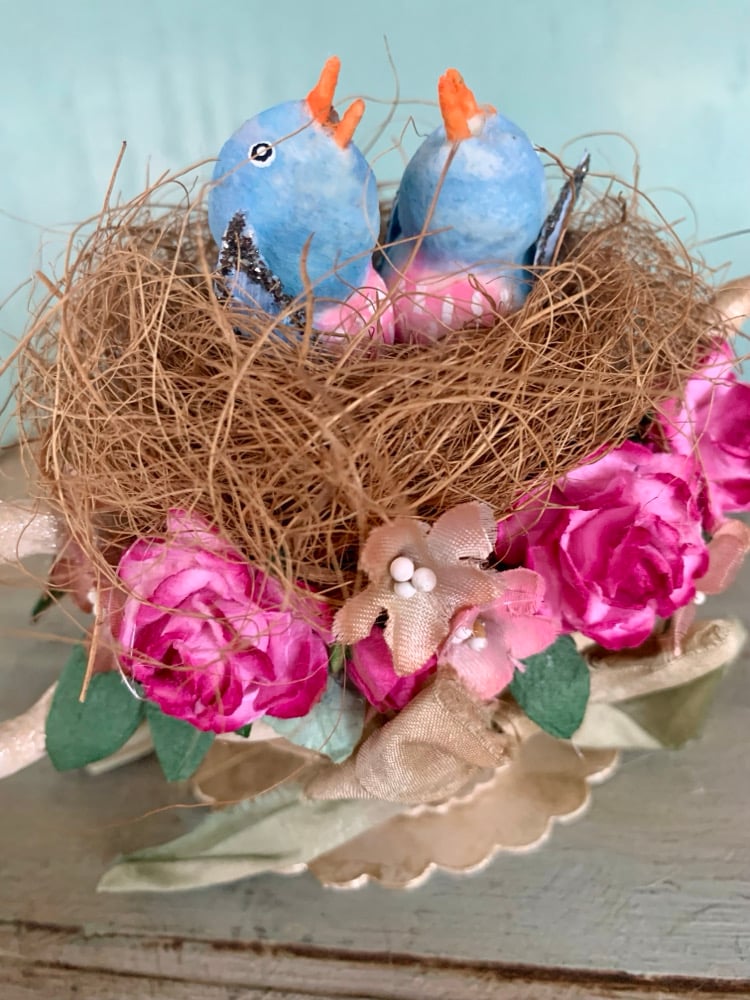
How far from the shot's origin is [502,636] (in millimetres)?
378

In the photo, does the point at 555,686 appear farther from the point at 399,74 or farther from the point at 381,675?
the point at 399,74

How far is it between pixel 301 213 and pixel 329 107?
0.16ft

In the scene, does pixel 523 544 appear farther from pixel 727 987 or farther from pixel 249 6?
pixel 249 6

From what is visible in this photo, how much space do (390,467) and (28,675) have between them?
438mm

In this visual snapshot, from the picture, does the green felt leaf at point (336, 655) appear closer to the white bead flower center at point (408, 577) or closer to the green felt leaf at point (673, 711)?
the white bead flower center at point (408, 577)

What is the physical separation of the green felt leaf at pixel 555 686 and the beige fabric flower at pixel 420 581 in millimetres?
102

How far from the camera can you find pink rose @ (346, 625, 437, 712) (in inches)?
14.5

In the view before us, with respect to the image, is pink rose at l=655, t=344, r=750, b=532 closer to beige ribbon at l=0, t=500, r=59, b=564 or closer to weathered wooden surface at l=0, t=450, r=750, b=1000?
weathered wooden surface at l=0, t=450, r=750, b=1000

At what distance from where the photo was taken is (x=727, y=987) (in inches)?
17.6

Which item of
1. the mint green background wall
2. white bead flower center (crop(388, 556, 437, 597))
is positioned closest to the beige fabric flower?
white bead flower center (crop(388, 556, 437, 597))

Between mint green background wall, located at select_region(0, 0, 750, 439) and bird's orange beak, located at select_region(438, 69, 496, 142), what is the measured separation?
0.39m

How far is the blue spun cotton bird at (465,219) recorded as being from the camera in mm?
355

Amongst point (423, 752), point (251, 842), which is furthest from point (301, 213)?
point (251, 842)

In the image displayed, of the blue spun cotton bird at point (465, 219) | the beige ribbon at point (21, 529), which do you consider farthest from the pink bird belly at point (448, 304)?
the beige ribbon at point (21, 529)
